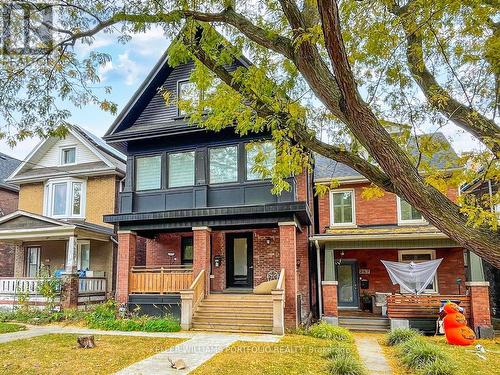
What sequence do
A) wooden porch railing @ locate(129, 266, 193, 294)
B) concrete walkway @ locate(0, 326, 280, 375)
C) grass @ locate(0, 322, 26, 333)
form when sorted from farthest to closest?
1. wooden porch railing @ locate(129, 266, 193, 294)
2. grass @ locate(0, 322, 26, 333)
3. concrete walkway @ locate(0, 326, 280, 375)

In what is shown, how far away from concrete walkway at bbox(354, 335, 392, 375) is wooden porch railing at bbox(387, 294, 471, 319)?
1680mm

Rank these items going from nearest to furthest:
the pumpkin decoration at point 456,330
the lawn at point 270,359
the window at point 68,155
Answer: the lawn at point 270,359 < the pumpkin decoration at point 456,330 < the window at point 68,155

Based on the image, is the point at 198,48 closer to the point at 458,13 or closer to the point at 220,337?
the point at 458,13

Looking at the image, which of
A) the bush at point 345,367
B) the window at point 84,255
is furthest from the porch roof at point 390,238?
the window at point 84,255

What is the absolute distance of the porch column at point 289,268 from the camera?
13.1 metres

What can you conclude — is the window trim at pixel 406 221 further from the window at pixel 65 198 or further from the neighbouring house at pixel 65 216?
the window at pixel 65 198

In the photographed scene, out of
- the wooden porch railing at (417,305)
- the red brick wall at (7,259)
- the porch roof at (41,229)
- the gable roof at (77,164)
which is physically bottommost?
the wooden porch railing at (417,305)

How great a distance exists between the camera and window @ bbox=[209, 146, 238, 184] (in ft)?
49.6

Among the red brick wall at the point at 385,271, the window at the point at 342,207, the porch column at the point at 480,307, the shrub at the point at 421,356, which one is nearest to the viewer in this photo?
the shrub at the point at 421,356

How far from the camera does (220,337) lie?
11422mm

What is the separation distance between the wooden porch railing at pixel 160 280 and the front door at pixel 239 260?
230 centimetres

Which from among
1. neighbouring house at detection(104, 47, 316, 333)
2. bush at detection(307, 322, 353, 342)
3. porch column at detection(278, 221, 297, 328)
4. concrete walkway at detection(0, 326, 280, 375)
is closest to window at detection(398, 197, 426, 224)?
neighbouring house at detection(104, 47, 316, 333)

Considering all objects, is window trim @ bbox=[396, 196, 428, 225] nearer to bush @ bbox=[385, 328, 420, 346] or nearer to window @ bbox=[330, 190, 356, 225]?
window @ bbox=[330, 190, 356, 225]

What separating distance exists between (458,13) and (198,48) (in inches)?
166
